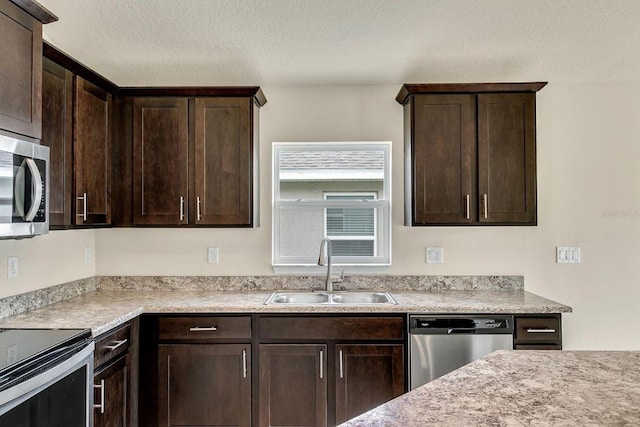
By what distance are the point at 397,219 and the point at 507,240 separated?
0.81 meters

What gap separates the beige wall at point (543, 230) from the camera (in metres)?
3.00

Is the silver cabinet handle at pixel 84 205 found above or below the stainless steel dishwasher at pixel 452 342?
above

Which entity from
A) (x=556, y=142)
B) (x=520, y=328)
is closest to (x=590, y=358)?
(x=520, y=328)

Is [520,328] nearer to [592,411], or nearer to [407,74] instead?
[592,411]

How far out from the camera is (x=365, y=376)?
2455mm

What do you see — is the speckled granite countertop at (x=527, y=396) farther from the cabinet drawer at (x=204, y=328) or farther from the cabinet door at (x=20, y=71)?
the cabinet door at (x=20, y=71)

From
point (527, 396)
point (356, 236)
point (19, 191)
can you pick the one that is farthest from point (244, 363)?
point (527, 396)

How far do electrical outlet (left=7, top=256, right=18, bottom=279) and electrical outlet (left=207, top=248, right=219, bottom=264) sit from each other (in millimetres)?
1162

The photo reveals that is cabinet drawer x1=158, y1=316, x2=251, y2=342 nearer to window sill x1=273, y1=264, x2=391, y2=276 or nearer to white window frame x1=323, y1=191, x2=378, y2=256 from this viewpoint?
window sill x1=273, y1=264, x2=391, y2=276

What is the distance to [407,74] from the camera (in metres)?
2.87

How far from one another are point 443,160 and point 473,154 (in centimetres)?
20

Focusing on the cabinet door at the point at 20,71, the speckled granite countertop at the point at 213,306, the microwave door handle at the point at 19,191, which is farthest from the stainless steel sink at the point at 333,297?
the cabinet door at the point at 20,71

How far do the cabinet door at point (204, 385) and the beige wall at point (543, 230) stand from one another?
727mm

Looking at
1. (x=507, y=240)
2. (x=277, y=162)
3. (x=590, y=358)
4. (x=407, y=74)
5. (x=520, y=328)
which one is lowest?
(x=520, y=328)
